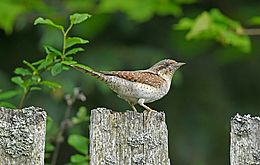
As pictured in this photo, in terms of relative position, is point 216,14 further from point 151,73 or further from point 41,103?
point 41,103

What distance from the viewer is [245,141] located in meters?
2.82

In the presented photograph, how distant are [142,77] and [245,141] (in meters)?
0.82

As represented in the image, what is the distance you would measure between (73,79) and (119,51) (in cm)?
58

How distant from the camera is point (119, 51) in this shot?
7.46 meters

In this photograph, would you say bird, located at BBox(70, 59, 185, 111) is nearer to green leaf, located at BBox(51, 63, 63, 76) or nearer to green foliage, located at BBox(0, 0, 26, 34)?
green leaf, located at BBox(51, 63, 63, 76)

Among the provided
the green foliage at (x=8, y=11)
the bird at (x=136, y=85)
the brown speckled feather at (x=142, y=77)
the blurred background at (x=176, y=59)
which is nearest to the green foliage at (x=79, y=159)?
the bird at (x=136, y=85)

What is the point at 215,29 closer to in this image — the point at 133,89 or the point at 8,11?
the point at 133,89

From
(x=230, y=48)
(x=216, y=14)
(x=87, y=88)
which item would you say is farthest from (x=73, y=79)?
(x=216, y=14)

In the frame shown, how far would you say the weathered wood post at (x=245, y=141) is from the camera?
110 inches

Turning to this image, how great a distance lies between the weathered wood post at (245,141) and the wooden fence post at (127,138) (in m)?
0.26

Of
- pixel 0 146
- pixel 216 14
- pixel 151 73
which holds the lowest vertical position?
pixel 0 146

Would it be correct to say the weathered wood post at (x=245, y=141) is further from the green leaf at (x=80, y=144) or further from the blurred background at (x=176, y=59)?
the blurred background at (x=176, y=59)

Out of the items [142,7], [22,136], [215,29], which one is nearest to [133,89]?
[22,136]

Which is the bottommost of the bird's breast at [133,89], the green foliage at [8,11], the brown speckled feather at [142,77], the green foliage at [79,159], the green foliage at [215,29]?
the green foliage at [79,159]
